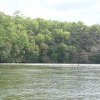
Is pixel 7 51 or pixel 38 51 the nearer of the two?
pixel 7 51

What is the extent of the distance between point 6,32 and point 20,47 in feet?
22.4

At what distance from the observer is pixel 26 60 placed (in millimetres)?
142750

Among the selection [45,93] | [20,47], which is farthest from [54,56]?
[45,93]

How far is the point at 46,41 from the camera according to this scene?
15775 centimetres

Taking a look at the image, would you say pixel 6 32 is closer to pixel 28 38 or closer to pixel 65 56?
pixel 28 38

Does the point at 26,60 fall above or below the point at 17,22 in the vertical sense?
below

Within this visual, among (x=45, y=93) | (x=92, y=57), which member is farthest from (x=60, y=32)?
(x=45, y=93)

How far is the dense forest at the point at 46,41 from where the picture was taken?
138 metres

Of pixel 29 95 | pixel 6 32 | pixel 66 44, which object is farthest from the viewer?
pixel 66 44

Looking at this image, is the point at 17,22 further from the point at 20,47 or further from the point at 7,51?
the point at 7,51

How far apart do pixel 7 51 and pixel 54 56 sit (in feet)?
86.6

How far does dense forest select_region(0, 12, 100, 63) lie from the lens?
138 m

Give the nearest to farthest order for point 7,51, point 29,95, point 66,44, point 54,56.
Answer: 1. point 29,95
2. point 7,51
3. point 54,56
4. point 66,44

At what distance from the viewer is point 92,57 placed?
6201 inches
